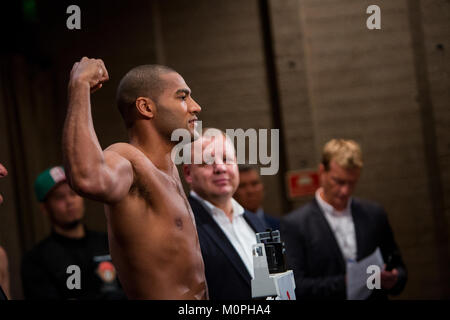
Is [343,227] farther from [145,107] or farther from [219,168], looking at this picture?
[145,107]

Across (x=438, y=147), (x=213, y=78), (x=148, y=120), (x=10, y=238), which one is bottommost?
(x=10, y=238)

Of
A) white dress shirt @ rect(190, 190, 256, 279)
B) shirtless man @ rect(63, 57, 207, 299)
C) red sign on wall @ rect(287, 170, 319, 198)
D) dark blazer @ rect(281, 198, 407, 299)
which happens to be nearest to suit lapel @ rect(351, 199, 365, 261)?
dark blazer @ rect(281, 198, 407, 299)

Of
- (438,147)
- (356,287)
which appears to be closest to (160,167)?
(356,287)

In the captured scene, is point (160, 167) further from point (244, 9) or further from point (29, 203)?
point (29, 203)

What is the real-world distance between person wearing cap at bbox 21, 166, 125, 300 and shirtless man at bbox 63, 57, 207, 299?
0.93 m

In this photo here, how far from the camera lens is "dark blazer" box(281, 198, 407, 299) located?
2.30 metres

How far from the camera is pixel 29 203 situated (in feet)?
13.5

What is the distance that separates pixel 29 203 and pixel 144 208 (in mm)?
2959

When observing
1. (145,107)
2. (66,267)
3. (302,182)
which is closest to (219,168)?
(145,107)

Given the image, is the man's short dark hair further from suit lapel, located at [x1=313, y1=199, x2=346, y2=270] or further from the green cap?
the green cap

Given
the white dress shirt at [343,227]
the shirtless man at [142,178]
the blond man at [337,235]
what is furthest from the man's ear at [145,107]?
the white dress shirt at [343,227]

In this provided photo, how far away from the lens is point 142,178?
56.0 inches

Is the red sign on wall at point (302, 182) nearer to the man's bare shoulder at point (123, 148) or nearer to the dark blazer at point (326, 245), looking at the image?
the dark blazer at point (326, 245)

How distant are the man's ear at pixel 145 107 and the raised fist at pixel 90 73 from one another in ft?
0.47
